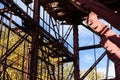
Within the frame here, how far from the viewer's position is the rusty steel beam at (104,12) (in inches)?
486

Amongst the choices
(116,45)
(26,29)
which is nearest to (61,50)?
(26,29)

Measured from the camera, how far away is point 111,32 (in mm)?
12023

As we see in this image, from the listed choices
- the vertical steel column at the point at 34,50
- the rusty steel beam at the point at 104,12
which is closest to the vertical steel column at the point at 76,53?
the vertical steel column at the point at 34,50

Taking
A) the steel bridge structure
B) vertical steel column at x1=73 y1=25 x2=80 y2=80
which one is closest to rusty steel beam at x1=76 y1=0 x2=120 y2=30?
the steel bridge structure

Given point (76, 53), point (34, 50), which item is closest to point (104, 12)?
point (34, 50)

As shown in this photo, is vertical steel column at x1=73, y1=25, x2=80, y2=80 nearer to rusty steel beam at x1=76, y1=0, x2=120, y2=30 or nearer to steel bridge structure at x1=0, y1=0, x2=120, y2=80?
steel bridge structure at x1=0, y1=0, x2=120, y2=80

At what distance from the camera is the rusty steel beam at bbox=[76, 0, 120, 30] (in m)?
12.4

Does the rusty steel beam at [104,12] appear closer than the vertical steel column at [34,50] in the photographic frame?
Yes

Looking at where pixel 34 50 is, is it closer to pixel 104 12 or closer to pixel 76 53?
pixel 104 12

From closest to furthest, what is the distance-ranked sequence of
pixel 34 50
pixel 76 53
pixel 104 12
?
1. pixel 104 12
2. pixel 34 50
3. pixel 76 53

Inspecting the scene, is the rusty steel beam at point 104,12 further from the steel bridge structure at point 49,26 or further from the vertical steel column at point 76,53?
the vertical steel column at point 76,53

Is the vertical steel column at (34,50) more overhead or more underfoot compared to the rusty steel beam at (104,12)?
more underfoot

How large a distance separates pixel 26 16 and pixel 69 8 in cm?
429

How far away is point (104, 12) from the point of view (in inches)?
495
